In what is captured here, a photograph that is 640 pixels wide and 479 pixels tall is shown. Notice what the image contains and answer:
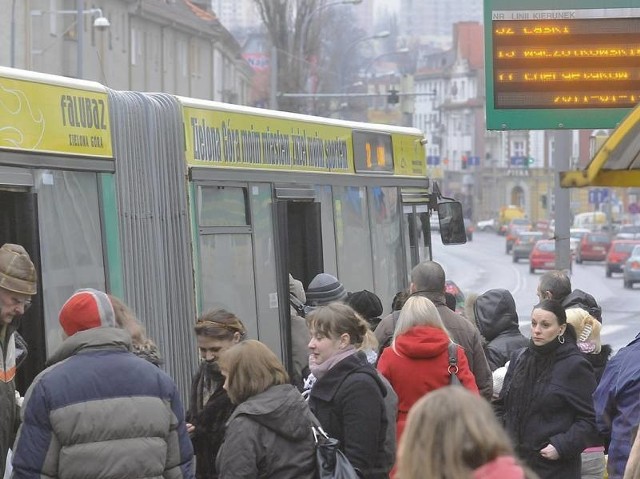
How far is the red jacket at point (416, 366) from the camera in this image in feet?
25.4

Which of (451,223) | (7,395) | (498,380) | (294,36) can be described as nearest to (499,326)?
(498,380)

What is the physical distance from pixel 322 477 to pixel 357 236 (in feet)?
26.1

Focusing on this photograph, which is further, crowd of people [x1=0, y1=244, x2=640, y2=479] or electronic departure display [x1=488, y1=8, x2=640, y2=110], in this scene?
electronic departure display [x1=488, y1=8, x2=640, y2=110]

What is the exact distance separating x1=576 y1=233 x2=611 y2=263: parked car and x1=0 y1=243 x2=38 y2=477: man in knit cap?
6986 cm

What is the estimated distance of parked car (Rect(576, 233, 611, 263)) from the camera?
7550 cm

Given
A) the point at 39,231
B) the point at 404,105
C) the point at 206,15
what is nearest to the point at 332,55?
the point at 206,15

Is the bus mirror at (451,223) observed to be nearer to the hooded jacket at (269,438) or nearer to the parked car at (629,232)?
the hooded jacket at (269,438)

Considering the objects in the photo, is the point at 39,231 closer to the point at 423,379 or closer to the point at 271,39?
the point at 423,379

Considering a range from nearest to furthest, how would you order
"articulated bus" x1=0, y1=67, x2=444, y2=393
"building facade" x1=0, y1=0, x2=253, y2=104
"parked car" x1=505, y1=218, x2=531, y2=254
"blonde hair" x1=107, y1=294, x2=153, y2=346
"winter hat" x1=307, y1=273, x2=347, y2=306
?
"blonde hair" x1=107, y1=294, x2=153, y2=346 < "articulated bus" x1=0, y1=67, x2=444, y2=393 < "winter hat" x1=307, y1=273, x2=347, y2=306 < "building facade" x1=0, y1=0, x2=253, y2=104 < "parked car" x1=505, y1=218, x2=531, y2=254

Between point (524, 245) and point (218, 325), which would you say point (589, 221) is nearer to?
point (524, 245)

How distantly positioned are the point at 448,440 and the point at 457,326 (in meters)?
5.40

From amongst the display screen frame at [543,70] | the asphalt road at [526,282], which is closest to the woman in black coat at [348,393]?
the display screen frame at [543,70]

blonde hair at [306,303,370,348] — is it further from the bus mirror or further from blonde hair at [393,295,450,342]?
the bus mirror

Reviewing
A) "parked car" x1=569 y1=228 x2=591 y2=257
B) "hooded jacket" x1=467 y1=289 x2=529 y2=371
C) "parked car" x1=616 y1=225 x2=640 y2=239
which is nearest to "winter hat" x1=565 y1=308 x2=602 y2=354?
"hooded jacket" x1=467 y1=289 x2=529 y2=371
